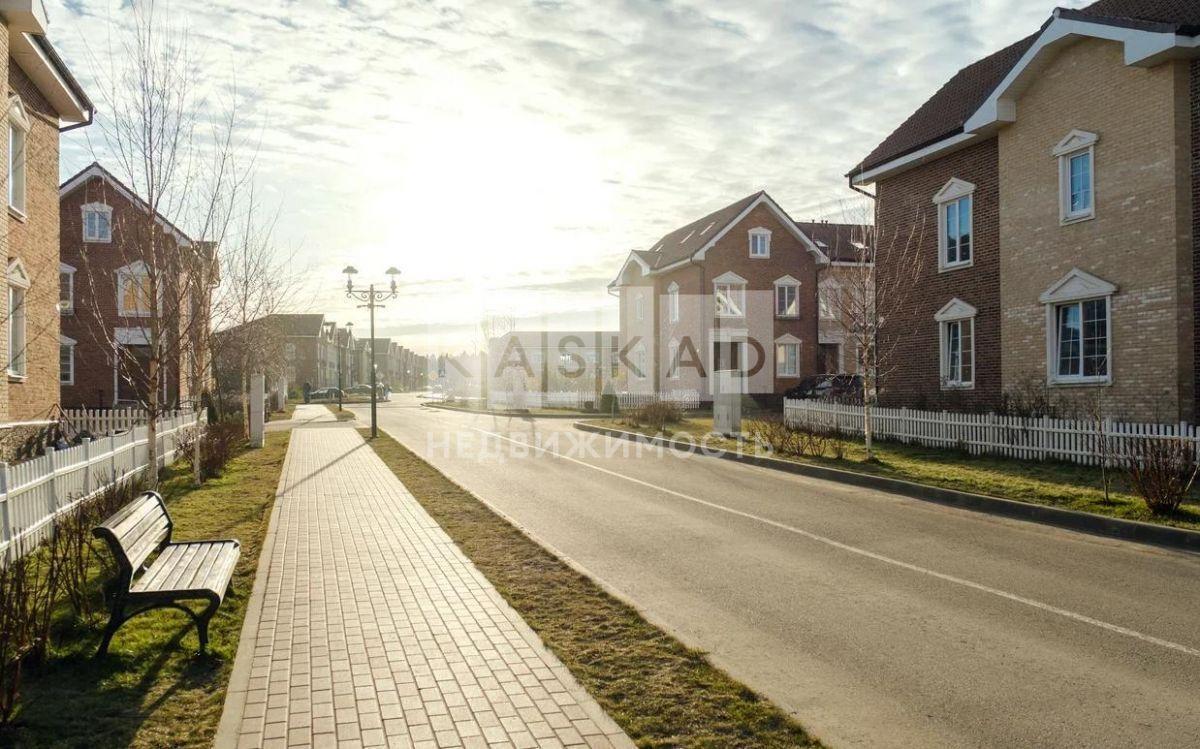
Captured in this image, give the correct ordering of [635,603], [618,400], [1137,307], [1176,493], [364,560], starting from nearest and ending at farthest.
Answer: [635,603] < [364,560] < [1176,493] < [1137,307] < [618,400]

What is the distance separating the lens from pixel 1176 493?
33.9 ft

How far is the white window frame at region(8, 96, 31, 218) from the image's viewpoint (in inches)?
615

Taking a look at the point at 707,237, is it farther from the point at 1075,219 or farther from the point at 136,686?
the point at 136,686

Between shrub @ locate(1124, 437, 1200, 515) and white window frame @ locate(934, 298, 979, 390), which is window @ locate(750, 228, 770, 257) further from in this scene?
shrub @ locate(1124, 437, 1200, 515)

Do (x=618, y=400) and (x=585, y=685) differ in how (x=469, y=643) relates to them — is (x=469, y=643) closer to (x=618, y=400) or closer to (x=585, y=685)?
(x=585, y=685)

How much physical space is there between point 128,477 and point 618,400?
95.8 feet

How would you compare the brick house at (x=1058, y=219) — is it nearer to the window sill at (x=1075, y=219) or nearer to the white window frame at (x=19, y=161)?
the window sill at (x=1075, y=219)

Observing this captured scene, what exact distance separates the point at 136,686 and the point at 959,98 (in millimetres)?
23792

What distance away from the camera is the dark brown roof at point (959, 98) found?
60.8 ft

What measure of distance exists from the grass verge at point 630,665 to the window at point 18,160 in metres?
12.8

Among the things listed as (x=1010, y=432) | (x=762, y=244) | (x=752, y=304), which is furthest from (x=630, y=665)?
(x=762, y=244)

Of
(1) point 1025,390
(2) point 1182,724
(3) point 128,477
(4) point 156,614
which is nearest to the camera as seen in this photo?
(2) point 1182,724

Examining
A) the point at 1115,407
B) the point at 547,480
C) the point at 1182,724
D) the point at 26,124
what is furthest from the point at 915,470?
the point at 26,124

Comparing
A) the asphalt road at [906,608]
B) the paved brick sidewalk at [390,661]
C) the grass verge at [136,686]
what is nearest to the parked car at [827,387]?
the asphalt road at [906,608]
